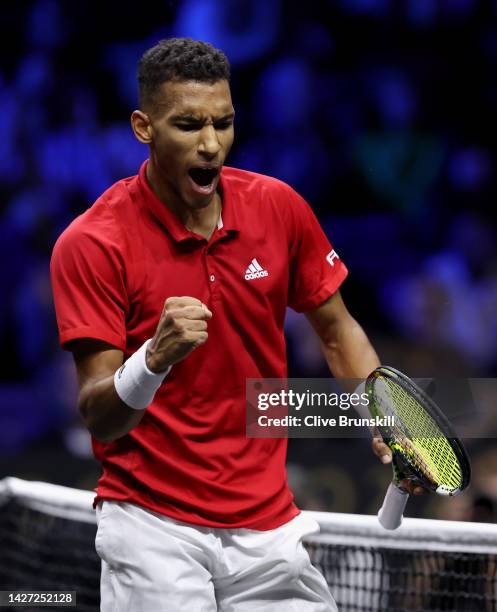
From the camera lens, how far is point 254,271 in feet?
9.72

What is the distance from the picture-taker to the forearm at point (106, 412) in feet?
8.77

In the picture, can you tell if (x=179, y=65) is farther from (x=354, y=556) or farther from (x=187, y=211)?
(x=354, y=556)

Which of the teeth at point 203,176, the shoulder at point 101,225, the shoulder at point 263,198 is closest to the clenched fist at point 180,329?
the shoulder at point 101,225

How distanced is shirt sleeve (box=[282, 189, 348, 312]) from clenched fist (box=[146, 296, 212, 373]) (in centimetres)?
67

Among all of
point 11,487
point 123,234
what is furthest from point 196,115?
point 11,487

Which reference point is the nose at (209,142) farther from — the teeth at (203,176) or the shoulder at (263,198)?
the shoulder at (263,198)

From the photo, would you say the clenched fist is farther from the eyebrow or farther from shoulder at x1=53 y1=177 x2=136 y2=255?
the eyebrow

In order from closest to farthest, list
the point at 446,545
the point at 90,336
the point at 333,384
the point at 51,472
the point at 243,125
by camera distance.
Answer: the point at 90,336
the point at 333,384
the point at 446,545
the point at 51,472
the point at 243,125

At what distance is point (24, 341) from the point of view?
6605mm

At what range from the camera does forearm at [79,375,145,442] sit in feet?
8.77

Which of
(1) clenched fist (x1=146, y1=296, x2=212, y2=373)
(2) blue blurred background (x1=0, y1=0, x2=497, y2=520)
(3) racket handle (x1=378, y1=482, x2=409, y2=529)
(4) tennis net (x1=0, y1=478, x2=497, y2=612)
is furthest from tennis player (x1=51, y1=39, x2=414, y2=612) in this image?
(2) blue blurred background (x1=0, y1=0, x2=497, y2=520)

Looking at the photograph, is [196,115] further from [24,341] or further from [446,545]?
[24,341]

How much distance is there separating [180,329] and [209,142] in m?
0.54

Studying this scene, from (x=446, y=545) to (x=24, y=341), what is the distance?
3424 mm
